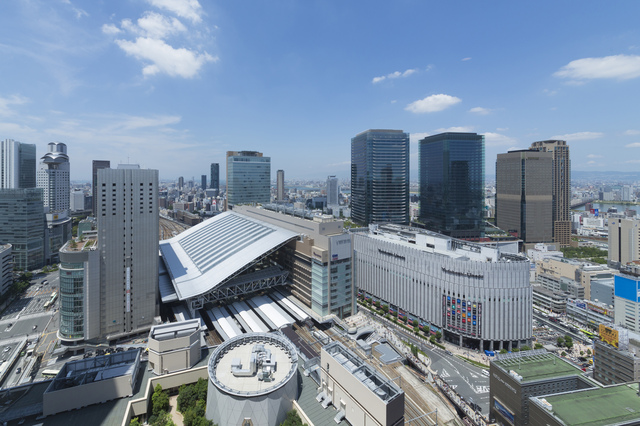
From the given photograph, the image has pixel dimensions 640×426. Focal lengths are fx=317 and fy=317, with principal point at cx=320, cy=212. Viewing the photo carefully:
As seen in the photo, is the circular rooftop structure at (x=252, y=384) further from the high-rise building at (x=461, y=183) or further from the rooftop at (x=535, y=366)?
the high-rise building at (x=461, y=183)

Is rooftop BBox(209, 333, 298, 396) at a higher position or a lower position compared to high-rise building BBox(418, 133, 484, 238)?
lower

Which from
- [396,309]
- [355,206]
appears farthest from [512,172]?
[396,309]

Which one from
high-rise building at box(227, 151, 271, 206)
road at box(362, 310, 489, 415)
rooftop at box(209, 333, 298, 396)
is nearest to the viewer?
rooftop at box(209, 333, 298, 396)

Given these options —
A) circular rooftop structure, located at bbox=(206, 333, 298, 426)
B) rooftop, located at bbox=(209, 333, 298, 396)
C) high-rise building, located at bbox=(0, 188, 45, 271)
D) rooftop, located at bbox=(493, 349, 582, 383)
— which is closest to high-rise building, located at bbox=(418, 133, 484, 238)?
rooftop, located at bbox=(493, 349, 582, 383)

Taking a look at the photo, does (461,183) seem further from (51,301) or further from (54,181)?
(54,181)

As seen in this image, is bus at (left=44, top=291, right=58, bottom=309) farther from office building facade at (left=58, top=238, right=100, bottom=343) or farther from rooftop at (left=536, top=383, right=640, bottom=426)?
rooftop at (left=536, top=383, right=640, bottom=426)

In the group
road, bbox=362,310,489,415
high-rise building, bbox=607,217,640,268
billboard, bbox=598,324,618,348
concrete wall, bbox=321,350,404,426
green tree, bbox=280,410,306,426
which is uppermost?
high-rise building, bbox=607,217,640,268
